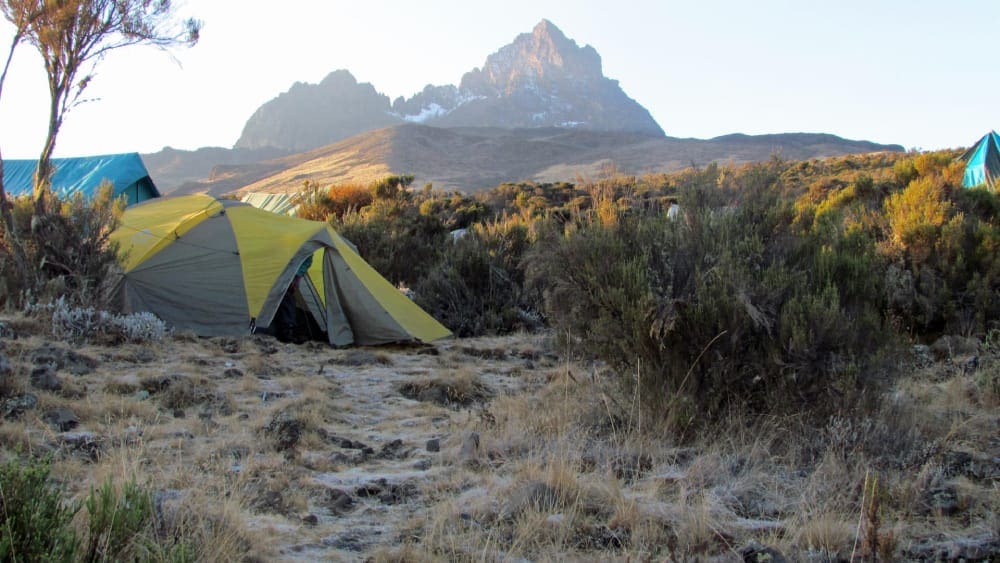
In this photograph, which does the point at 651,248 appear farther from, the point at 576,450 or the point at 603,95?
the point at 603,95

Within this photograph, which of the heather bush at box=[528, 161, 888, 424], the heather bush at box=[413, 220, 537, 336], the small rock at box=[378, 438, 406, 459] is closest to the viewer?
the heather bush at box=[528, 161, 888, 424]

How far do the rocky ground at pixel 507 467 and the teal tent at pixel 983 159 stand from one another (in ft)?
45.4

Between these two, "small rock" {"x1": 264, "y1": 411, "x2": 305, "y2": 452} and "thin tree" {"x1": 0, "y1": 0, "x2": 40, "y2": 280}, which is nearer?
"small rock" {"x1": 264, "y1": 411, "x2": 305, "y2": 452}

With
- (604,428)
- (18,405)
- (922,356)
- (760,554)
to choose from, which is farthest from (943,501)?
(18,405)

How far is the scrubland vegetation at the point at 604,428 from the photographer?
9.46 ft

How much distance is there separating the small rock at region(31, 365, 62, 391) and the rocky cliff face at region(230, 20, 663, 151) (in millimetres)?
132986

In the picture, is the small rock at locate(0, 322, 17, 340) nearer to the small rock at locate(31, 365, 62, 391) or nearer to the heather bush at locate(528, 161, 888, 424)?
the small rock at locate(31, 365, 62, 391)

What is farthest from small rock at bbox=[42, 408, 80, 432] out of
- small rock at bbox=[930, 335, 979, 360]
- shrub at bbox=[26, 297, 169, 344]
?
small rock at bbox=[930, 335, 979, 360]

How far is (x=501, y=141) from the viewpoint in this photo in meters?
83.8

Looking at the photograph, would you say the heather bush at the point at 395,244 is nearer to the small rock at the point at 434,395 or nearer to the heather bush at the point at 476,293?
the heather bush at the point at 476,293

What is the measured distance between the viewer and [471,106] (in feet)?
508

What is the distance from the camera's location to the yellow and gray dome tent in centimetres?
885

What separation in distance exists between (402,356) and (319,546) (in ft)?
18.0

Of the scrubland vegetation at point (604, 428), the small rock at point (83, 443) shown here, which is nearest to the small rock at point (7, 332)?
the scrubland vegetation at point (604, 428)
